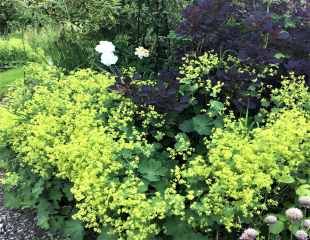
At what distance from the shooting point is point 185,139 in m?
3.73

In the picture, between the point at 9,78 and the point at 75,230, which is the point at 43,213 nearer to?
the point at 75,230

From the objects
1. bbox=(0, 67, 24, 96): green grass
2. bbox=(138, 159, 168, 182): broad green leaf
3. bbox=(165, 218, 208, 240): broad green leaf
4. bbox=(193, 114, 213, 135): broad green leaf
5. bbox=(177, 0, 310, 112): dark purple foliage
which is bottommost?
bbox=(0, 67, 24, 96): green grass

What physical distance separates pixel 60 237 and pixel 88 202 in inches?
25.2

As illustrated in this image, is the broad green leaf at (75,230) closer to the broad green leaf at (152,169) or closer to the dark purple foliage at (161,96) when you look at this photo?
the broad green leaf at (152,169)

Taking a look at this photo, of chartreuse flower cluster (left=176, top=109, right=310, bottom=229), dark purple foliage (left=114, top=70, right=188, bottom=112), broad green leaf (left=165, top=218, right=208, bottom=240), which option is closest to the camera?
chartreuse flower cluster (left=176, top=109, right=310, bottom=229)

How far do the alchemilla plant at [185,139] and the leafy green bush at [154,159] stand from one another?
10 mm

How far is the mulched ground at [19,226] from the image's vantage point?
149 inches

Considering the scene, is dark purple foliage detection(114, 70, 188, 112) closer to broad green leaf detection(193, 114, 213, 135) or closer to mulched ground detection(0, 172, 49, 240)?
broad green leaf detection(193, 114, 213, 135)

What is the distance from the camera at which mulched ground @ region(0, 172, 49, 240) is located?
379 centimetres

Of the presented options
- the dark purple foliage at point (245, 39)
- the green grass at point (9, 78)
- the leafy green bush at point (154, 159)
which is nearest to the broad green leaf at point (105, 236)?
the leafy green bush at point (154, 159)

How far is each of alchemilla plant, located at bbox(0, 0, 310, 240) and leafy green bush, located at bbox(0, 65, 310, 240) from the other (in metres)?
0.01

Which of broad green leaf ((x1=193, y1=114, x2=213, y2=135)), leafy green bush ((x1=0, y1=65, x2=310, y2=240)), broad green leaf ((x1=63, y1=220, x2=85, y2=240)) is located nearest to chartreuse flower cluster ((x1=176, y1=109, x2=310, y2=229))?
leafy green bush ((x1=0, y1=65, x2=310, y2=240))

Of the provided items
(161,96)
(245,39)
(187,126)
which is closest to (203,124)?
(187,126)

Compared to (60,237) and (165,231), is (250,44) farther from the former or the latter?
(60,237)
